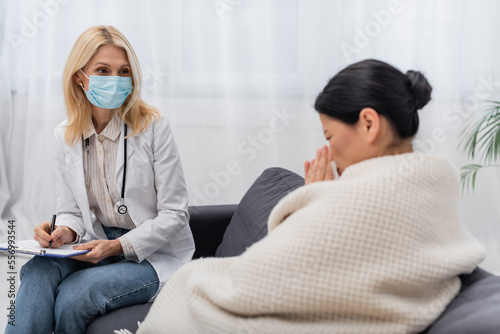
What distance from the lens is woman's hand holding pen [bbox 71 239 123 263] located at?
1.70 m

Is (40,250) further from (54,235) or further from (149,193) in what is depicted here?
(149,193)

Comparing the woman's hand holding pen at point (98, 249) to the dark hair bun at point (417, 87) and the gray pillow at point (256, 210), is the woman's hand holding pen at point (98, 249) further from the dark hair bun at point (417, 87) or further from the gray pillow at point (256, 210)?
the dark hair bun at point (417, 87)

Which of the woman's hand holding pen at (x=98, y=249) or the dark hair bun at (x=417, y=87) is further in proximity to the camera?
the woman's hand holding pen at (x=98, y=249)

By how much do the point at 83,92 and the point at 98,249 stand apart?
0.57 m

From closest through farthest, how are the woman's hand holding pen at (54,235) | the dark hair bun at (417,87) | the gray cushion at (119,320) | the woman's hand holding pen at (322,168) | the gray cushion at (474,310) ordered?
the gray cushion at (474,310) → the dark hair bun at (417,87) → the woman's hand holding pen at (322,168) → the gray cushion at (119,320) → the woman's hand holding pen at (54,235)

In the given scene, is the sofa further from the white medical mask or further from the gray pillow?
the white medical mask

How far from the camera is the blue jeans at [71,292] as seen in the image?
1591 millimetres

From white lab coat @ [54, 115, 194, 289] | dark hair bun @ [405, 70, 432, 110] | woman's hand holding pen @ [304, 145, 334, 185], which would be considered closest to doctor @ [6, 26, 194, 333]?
white lab coat @ [54, 115, 194, 289]

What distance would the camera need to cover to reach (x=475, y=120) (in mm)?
3344

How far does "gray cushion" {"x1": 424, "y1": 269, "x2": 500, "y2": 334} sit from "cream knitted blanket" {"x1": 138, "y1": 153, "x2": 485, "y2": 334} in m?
0.02

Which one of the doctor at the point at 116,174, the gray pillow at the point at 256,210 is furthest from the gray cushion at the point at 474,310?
the doctor at the point at 116,174

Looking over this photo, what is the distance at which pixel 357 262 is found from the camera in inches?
39.5

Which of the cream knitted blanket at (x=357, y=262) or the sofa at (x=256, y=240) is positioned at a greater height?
the cream knitted blanket at (x=357, y=262)

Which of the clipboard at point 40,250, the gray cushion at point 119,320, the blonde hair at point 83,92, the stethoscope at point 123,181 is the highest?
the blonde hair at point 83,92
